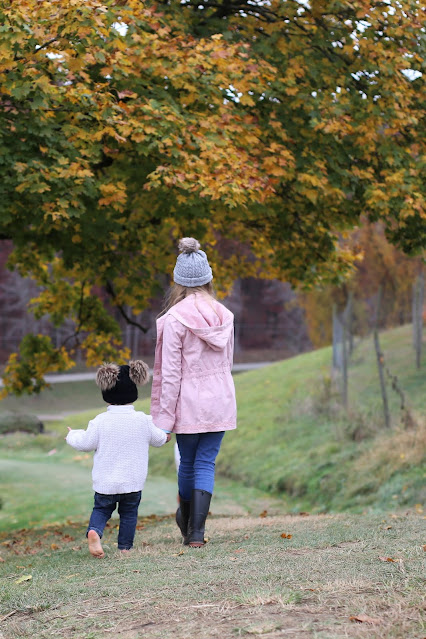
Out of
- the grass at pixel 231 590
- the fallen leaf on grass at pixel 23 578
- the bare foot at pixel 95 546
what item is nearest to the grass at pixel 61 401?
the bare foot at pixel 95 546

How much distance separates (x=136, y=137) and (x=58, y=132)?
29.5 inches

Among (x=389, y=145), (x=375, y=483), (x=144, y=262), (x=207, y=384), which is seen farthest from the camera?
(x=375, y=483)

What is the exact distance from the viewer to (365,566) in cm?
446

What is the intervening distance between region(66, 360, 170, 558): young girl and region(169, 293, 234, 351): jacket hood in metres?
0.45

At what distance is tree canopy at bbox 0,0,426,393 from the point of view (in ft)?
25.5

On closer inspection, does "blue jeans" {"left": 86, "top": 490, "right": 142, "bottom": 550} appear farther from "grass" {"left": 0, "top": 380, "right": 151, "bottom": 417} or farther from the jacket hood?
"grass" {"left": 0, "top": 380, "right": 151, "bottom": 417}

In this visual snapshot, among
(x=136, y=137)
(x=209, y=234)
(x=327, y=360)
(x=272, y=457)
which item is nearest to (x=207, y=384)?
(x=136, y=137)

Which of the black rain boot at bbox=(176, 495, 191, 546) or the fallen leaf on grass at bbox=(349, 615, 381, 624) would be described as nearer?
the fallen leaf on grass at bbox=(349, 615, 381, 624)

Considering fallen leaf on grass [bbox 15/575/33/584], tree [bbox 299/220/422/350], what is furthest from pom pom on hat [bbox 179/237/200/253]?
tree [bbox 299/220/422/350]

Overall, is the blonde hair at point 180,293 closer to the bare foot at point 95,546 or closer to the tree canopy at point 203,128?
the bare foot at point 95,546

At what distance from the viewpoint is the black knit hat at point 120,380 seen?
18.6 feet

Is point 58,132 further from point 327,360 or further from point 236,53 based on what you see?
point 327,360

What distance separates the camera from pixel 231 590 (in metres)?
4.07

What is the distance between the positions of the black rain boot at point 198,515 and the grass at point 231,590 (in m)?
0.12
